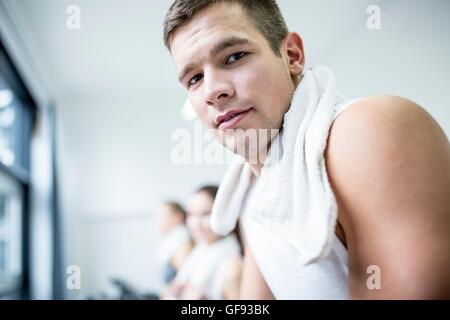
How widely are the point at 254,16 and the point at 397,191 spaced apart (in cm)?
33

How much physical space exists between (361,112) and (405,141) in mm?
60

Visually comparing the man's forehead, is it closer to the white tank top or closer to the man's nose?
the man's nose

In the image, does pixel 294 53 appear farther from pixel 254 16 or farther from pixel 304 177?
pixel 304 177

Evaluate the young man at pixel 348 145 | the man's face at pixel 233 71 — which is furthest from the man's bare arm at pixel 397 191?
the man's face at pixel 233 71

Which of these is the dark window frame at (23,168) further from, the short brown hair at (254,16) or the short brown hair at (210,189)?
the short brown hair at (254,16)

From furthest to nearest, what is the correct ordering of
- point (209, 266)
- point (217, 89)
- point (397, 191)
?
point (209, 266) < point (217, 89) < point (397, 191)

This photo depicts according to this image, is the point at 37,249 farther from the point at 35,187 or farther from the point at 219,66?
the point at 219,66

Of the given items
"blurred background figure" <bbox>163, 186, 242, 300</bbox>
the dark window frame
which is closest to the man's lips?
"blurred background figure" <bbox>163, 186, 242, 300</bbox>

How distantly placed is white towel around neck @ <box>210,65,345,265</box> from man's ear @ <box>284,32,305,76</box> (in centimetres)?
2

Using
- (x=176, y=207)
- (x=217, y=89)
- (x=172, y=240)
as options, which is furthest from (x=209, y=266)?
(x=176, y=207)

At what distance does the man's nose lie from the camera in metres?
0.53

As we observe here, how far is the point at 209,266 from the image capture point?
3.78ft

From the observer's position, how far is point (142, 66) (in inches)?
37.2

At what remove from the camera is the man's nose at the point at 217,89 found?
0.53 metres
